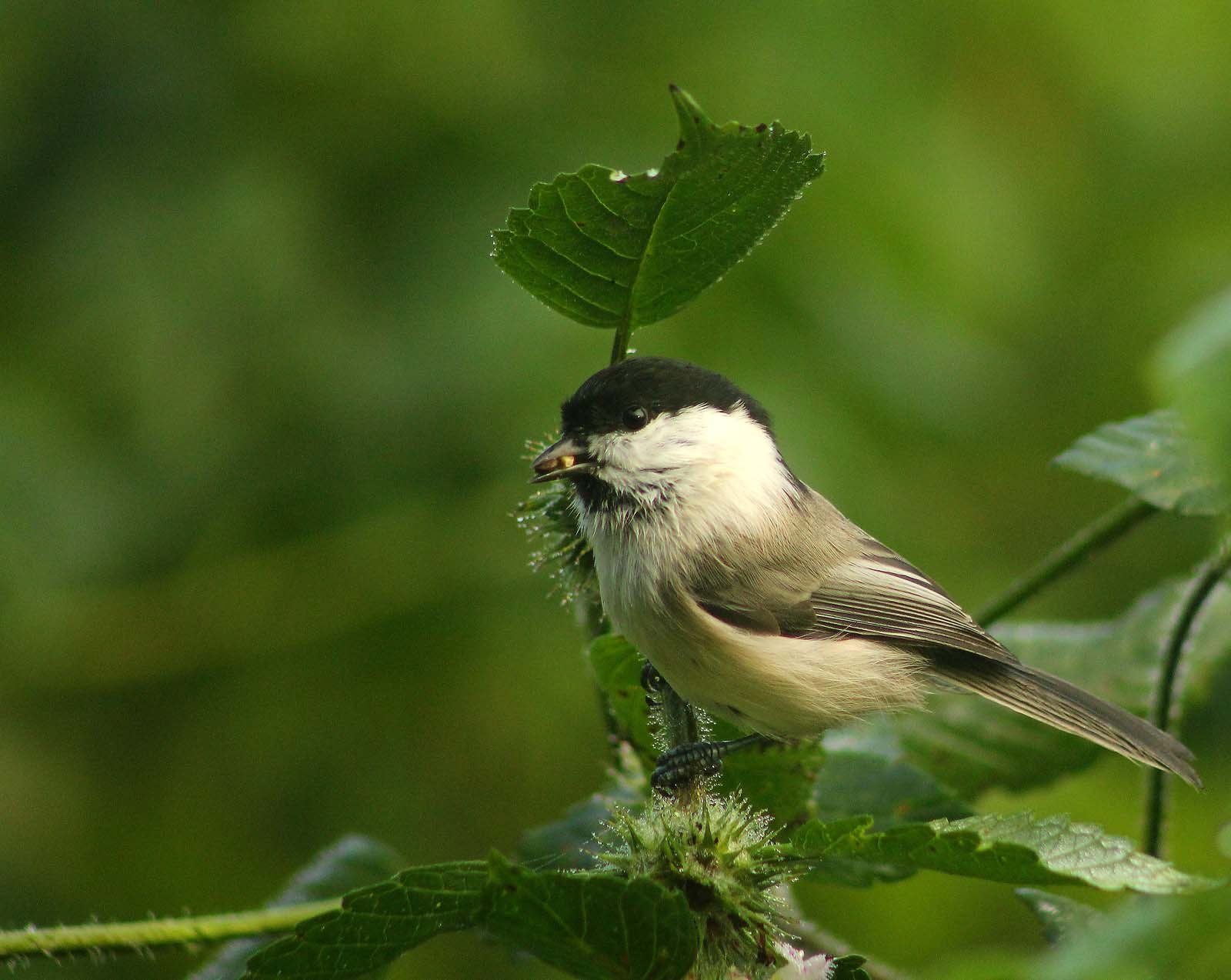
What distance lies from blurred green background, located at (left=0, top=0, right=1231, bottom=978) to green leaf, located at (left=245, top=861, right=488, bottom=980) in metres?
1.91

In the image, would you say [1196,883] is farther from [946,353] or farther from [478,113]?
[478,113]

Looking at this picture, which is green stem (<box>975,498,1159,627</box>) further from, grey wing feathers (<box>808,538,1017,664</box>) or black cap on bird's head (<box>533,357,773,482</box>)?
black cap on bird's head (<box>533,357,773,482</box>)

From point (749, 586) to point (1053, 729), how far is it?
24.2 inches

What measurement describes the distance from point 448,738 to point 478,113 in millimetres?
1882

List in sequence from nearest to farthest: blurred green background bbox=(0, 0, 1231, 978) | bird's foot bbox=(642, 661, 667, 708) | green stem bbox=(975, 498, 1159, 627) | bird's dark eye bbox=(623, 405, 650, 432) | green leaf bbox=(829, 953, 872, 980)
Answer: green leaf bbox=(829, 953, 872, 980) → green stem bbox=(975, 498, 1159, 627) → bird's foot bbox=(642, 661, 667, 708) → bird's dark eye bbox=(623, 405, 650, 432) → blurred green background bbox=(0, 0, 1231, 978)

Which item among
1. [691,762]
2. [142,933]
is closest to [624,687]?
[691,762]

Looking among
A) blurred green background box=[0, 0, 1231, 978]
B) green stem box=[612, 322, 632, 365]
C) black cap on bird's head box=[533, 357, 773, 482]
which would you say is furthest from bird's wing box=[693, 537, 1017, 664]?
blurred green background box=[0, 0, 1231, 978]

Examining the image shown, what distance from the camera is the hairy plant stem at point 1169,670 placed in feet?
5.57

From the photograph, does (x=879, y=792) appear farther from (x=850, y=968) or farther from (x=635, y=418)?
(x=635, y=418)

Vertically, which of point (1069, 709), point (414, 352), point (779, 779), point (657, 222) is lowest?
point (779, 779)

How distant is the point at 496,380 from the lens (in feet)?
10.1

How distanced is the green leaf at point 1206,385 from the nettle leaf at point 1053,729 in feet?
5.37

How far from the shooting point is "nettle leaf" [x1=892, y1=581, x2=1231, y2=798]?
7.20ft

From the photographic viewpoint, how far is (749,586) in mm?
2213
